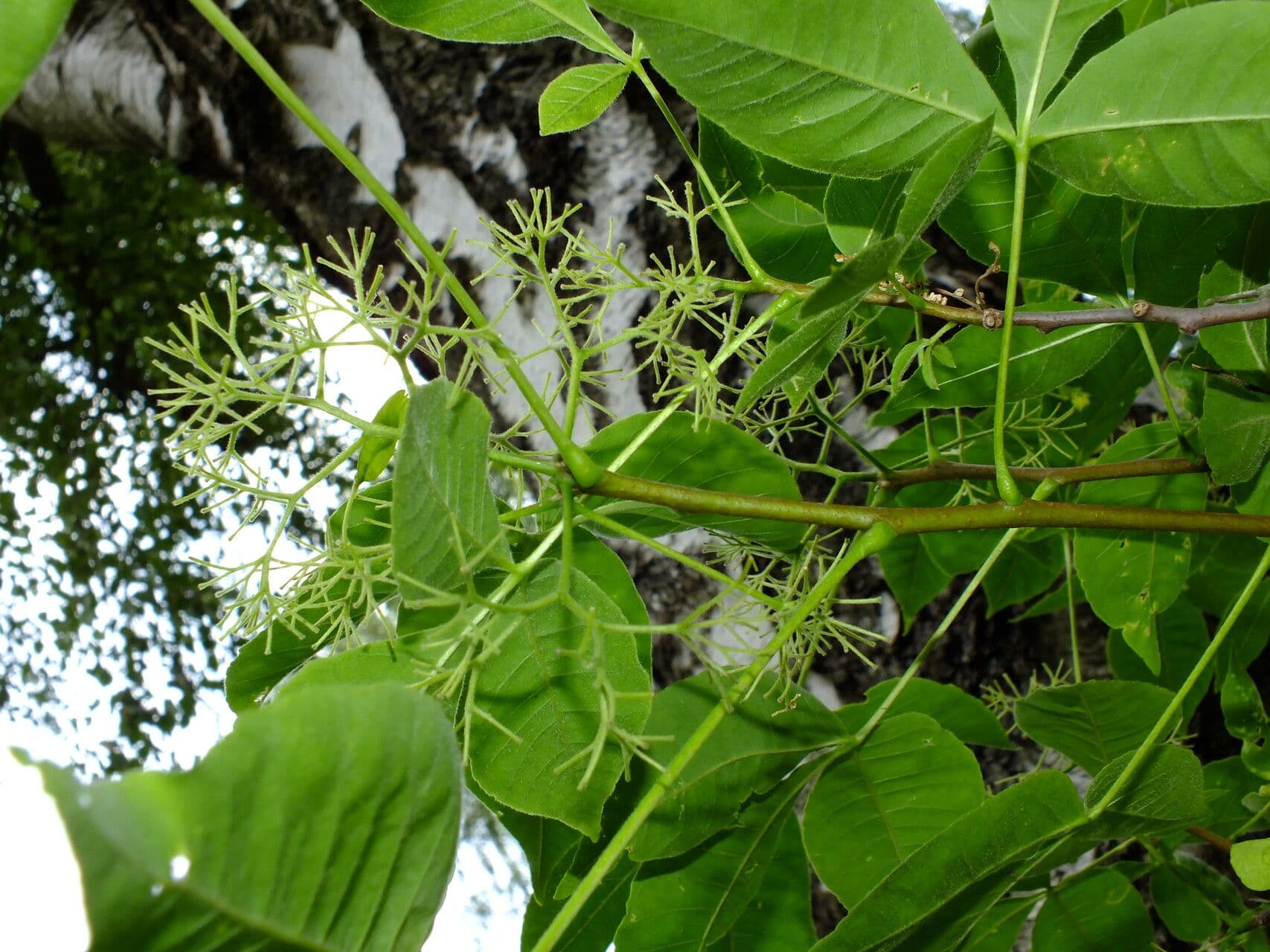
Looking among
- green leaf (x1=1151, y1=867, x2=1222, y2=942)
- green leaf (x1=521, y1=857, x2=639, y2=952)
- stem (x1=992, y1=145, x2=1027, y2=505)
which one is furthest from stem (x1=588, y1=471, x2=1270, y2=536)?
green leaf (x1=1151, y1=867, x2=1222, y2=942)

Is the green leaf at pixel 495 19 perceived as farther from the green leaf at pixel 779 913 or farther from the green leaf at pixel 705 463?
the green leaf at pixel 779 913

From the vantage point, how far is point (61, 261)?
84.1 inches

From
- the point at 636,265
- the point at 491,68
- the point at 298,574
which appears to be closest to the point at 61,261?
the point at 491,68

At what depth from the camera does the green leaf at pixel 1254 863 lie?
1.30 feet

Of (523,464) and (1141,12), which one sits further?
(1141,12)

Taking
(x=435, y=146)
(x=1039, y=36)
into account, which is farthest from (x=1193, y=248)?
(x=435, y=146)

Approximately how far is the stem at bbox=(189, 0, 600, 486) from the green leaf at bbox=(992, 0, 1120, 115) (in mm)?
203

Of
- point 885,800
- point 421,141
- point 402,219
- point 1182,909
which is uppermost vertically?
point 421,141

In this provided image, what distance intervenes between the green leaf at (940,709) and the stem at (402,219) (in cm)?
28

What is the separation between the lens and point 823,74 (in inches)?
11.8

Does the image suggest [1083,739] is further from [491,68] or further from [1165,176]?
[491,68]

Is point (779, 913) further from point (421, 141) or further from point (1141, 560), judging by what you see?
point (421, 141)

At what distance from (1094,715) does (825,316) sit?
28cm

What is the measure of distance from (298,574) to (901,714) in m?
0.28
